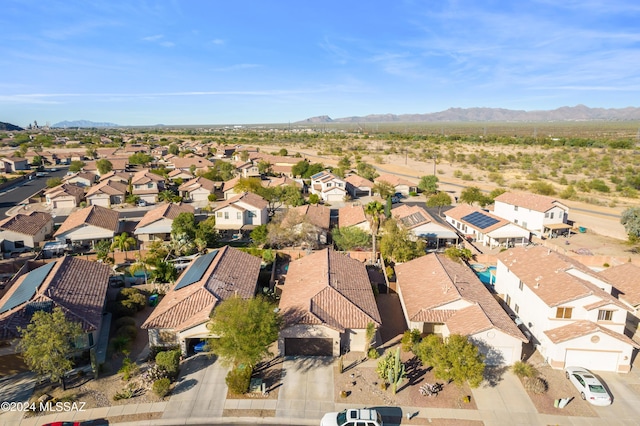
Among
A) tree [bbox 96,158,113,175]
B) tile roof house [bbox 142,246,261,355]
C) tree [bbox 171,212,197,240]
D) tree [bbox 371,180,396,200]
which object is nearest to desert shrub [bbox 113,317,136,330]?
tile roof house [bbox 142,246,261,355]

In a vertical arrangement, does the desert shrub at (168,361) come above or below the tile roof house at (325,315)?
below

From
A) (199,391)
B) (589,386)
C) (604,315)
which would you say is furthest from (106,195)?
(589,386)

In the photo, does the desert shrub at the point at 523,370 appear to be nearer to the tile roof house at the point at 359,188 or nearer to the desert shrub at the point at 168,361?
the desert shrub at the point at 168,361

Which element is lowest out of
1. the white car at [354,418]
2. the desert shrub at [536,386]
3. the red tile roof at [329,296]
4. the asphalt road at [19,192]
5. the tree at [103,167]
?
the desert shrub at [536,386]

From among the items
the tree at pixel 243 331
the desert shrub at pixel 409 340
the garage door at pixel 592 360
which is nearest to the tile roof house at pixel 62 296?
the tree at pixel 243 331

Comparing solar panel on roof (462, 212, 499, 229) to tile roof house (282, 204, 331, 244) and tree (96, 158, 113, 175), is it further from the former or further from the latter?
tree (96, 158, 113, 175)

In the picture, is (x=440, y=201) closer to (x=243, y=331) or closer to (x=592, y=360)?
(x=592, y=360)

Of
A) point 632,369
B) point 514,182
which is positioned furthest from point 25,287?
point 514,182
